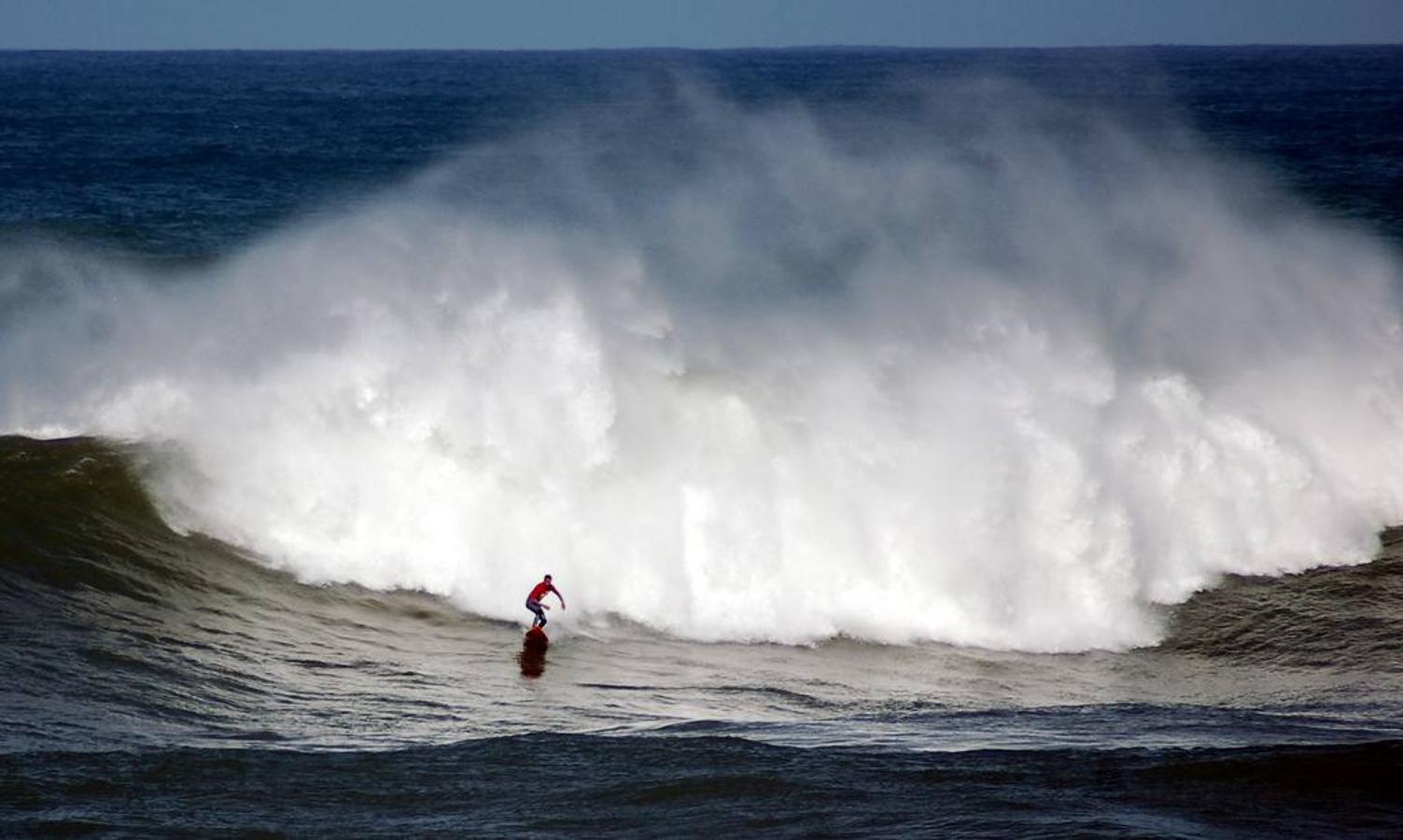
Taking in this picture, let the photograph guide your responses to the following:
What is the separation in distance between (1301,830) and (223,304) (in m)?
14.9

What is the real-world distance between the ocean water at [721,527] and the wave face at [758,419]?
61mm

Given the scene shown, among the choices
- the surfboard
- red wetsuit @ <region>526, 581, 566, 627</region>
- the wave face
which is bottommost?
the surfboard

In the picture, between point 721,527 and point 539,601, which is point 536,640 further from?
point 721,527

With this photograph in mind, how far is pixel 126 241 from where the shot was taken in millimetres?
33344

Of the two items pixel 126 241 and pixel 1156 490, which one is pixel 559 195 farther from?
pixel 1156 490

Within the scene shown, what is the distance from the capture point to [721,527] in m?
16.6

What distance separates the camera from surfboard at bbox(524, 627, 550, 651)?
563 inches

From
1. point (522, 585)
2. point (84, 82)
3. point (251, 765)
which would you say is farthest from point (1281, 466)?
point (84, 82)

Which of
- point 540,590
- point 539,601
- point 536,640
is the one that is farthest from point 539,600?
point 536,640

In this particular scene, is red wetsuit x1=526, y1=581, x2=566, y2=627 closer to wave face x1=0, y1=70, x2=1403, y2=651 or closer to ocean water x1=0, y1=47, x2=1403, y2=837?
ocean water x1=0, y1=47, x2=1403, y2=837

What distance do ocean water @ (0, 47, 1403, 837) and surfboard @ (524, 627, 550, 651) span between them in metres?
0.27

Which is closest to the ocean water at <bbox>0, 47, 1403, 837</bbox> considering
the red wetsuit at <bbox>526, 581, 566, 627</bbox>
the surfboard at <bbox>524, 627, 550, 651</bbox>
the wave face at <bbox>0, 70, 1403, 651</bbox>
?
the wave face at <bbox>0, 70, 1403, 651</bbox>

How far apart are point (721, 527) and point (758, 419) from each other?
A: 1.93 m

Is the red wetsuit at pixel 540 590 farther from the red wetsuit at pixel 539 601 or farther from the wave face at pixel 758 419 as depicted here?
the wave face at pixel 758 419
